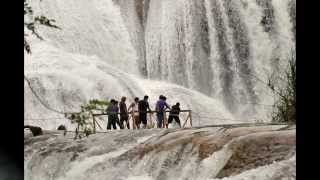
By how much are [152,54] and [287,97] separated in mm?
840

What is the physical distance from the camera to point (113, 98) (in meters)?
3.71

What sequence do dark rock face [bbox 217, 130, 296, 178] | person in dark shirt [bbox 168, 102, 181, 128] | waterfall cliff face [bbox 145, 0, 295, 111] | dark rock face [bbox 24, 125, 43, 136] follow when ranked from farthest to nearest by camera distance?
dark rock face [bbox 24, 125, 43, 136], person in dark shirt [bbox 168, 102, 181, 128], waterfall cliff face [bbox 145, 0, 295, 111], dark rock face [bbox 217, 130, 296, 178]

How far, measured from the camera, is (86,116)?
3727 mm

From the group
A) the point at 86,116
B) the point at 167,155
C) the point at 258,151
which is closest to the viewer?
the point at 258,151

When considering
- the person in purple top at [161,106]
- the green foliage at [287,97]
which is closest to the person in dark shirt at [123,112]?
the person in purple top at [161,106]

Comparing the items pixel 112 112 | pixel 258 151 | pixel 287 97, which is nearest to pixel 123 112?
pixel 112 112

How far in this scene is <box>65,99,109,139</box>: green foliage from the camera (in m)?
3.71

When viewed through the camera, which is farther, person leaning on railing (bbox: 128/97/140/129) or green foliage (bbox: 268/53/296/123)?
person leaning on railing (bbox: 128/97/140/129)

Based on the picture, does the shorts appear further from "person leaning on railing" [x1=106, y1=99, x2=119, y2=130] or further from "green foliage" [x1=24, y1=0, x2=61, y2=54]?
"green foliage" [x1=24, y1=0, x2=61, y2=54]

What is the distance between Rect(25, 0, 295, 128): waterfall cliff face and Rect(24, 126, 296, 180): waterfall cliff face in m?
0.13

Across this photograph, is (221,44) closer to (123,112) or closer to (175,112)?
(175,112)

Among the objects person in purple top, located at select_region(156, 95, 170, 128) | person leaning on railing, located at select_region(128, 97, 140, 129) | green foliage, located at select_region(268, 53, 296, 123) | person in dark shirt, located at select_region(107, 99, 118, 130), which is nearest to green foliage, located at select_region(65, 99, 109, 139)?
person in dark shirt, located at select_region(107, 99, 118, 130)
